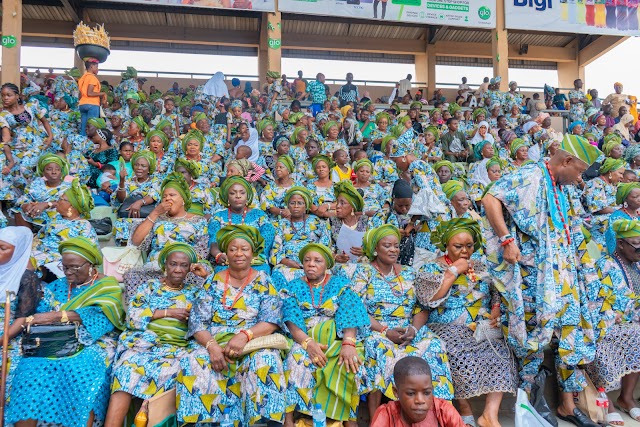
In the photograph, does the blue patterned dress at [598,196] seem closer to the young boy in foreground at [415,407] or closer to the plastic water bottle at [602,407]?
the plastic water bottle at [602,407]

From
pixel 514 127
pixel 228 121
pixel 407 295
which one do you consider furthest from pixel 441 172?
pixel 514 127

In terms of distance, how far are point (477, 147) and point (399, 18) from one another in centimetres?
601

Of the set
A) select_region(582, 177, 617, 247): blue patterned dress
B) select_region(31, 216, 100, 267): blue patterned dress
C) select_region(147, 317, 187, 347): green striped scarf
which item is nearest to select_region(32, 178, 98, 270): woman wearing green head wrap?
select_region(31, 216, 100, 267): blue patterned dress

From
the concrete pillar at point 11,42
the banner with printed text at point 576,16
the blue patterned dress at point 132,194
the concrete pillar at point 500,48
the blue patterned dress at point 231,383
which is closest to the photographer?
the blue patterned dress at point 231,383

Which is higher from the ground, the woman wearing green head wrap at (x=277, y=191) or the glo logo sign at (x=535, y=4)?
the glo logo sign at (x=535, y=4)


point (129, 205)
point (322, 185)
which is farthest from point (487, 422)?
point (129, 205)

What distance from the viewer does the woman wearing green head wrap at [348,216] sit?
16.2 ft

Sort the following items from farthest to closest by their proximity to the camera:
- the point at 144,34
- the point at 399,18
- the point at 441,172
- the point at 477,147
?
the point at 144,34, the point at 399,18, the point at 477,147, the point at 441,172

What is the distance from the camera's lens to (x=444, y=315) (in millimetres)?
3617

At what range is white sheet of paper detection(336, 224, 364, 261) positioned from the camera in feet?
16.1

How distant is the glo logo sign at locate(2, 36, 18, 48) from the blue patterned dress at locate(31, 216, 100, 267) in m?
7.74

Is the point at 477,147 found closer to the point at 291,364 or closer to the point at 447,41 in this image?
the point at 291,364

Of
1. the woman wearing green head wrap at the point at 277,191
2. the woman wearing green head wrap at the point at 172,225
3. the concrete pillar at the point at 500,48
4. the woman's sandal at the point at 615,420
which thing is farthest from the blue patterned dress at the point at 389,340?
the concrete pillar at the point at 500,48

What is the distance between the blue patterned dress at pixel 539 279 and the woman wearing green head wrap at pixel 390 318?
1.67ft
